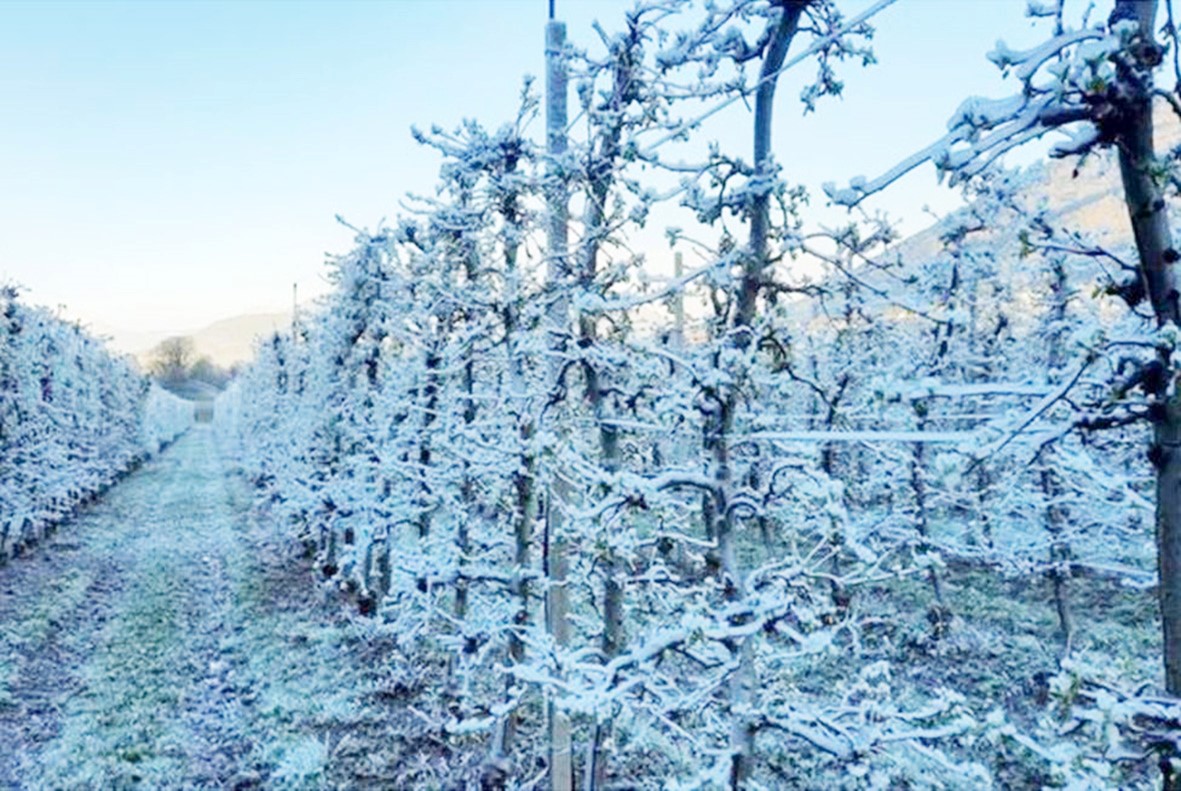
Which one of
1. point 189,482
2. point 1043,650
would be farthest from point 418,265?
point 189,482

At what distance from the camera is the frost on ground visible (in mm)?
9062

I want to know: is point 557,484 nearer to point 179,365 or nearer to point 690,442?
point 690,442

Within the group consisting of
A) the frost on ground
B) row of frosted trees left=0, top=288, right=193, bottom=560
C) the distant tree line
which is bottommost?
the frost on ground

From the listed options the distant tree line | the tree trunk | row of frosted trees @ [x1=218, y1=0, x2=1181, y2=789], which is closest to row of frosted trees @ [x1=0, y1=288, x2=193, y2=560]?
row of frosted trees @ [x1=218, y1=0, x2=1181, y2=789]

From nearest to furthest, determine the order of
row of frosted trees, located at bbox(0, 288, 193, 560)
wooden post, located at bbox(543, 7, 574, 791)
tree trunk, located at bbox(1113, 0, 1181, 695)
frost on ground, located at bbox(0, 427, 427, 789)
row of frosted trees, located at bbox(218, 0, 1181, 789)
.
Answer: tree trunk, located at bbox(1113, 0, 1181, 695), row of frosted trees, located at bbox(218, 0, 1181, 789), wooden post, located at bbox(543, 7, 574, 791), frost on ground, located at bbox(0, 427, 427, 789), row of frosted trees, located at bbox(0, 288, 193, 560)

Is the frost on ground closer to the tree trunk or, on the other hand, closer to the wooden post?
the wooden post

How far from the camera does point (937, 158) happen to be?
10.1 ft

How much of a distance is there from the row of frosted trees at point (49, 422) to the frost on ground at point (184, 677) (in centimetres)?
173

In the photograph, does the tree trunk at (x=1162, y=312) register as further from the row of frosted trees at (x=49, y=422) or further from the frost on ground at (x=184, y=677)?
the row of frosted trees at (x=49, y=422)

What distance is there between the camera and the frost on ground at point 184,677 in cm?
906

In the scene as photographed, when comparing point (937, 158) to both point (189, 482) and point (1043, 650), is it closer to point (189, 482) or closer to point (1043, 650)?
point (1043, 650)

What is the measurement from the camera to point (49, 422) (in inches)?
943

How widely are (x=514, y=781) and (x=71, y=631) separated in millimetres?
10399

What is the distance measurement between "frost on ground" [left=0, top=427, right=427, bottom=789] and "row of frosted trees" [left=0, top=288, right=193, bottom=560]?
1.73m
